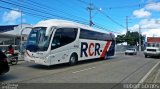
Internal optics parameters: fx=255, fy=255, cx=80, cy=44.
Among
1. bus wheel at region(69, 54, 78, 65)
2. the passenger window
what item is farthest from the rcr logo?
the passenger window

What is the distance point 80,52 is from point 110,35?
Answer: 9.62m

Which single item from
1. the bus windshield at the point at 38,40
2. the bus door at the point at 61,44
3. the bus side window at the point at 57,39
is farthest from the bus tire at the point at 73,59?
the bus windshield at the point at 38,40

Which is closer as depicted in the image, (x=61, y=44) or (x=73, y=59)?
(x=61, y=44)

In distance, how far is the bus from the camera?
55.9 feet

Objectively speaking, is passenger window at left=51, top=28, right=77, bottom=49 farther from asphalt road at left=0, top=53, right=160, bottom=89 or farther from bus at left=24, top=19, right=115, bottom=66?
asphalt road at left=0, top=53, right=160, bottom=89

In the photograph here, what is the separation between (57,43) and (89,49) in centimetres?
630

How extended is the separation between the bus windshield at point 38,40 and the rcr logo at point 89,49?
5.38 metres

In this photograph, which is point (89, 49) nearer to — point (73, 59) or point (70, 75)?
point (73, 59)

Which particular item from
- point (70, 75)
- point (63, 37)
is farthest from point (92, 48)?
point (70, 75)

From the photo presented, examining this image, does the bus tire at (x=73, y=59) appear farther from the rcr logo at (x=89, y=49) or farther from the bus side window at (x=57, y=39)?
the bus side window at (x=57, y=39)

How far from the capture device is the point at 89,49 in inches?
931

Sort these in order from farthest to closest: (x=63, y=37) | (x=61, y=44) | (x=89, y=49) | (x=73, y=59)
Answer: (x=89, y=49), (x=73, y=59), (x=63, y=37), (x=61, y=44)

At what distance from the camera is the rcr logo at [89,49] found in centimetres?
2222

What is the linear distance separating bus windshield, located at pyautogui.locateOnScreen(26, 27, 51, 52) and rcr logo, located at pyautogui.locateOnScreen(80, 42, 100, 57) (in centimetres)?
538
